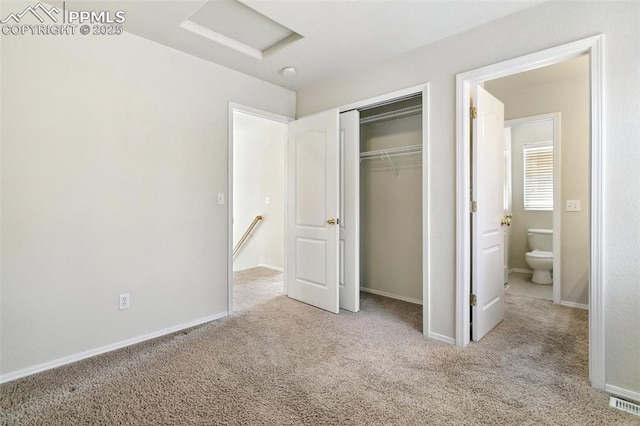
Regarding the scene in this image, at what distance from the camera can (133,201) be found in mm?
2527

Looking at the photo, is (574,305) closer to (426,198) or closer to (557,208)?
(557,208)

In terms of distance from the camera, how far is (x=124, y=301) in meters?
2.49

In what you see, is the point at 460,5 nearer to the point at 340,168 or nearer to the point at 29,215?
the point at 340,168

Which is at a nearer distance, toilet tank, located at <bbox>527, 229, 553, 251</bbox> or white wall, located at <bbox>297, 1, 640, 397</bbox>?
white wall, located at <bbox>297, 1, 640, 397</bbox>

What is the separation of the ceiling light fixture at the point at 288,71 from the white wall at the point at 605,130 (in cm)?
107

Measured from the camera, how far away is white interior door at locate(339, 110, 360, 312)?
3.25 m

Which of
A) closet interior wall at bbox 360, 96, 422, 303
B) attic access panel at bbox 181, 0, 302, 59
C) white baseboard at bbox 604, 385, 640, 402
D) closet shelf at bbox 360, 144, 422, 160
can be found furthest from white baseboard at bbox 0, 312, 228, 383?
white baseboard at bbox 604, 385, 640, 402

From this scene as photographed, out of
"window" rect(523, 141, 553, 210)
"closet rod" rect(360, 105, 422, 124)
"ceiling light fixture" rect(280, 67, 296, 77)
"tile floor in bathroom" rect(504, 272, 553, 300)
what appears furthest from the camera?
"window" rect(523, 141, 553, 210)

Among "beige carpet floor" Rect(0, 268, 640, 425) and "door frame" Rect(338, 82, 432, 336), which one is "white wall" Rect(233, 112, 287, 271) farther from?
"door frame" Rect(338, 82, 432, 336)

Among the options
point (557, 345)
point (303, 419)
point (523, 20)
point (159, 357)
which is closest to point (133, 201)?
point (159, 357)

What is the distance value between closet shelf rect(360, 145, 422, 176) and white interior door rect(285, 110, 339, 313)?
29.9 inches

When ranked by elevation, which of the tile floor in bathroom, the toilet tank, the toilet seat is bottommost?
the tile floor in bathroom

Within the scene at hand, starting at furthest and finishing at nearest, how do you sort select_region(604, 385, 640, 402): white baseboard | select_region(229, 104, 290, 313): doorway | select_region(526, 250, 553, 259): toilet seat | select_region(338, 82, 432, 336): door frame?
select_region(229, 104, 290, 313): doorway, select_region(526, 250, 553, 259): toilet seat, select_region(338, 82, 432, 336): door frame, select_region(604, 385, 640, 402): white baseboard

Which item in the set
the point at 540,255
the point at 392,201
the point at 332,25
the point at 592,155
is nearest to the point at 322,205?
the point at 392,201
